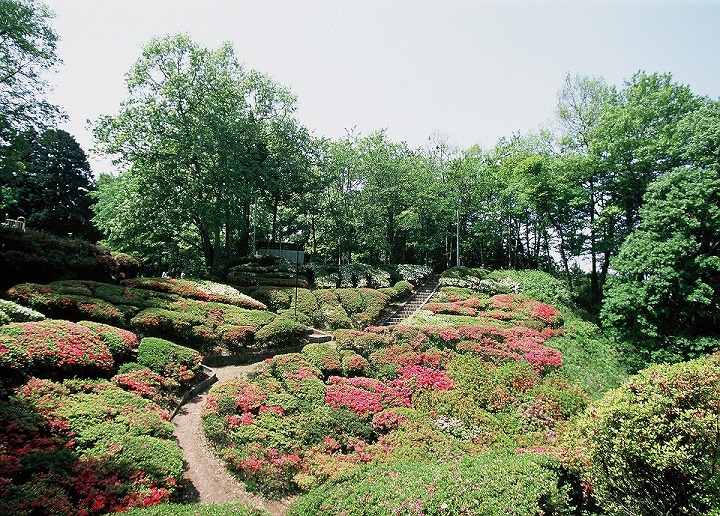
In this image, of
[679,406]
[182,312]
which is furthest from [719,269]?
[182,312]

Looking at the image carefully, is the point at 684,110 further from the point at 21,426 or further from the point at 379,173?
the point at 21,426

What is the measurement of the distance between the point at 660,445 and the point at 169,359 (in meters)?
10.3

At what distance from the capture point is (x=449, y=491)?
4.93 metres

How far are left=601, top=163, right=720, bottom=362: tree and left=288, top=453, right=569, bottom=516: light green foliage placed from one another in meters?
10.7

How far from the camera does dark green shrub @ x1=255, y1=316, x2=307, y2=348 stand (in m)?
12.6

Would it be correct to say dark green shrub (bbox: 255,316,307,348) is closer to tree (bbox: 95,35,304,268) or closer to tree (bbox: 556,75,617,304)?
tree (bbox: 95,35,304,268)

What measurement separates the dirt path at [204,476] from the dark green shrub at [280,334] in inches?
153

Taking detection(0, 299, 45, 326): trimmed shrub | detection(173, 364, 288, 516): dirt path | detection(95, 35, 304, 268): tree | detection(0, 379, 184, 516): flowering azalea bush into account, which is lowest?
detection(173, 364, 288, 516): dirt path

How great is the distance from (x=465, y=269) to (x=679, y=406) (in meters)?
19.3

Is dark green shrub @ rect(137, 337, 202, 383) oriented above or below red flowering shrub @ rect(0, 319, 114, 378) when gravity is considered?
below

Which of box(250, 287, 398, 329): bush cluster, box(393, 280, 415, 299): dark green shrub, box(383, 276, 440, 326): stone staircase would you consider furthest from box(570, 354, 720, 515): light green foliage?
box(393, 280, 415, 299): dark green shrub

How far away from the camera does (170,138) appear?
18.8 meters

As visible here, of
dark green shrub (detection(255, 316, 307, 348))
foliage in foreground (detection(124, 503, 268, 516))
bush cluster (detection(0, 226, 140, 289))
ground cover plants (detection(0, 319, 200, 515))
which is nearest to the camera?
foliage in foreground (detection(124, 503, 268, 516))

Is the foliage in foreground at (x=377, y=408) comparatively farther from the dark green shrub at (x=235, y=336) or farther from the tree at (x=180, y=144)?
the tree at (x=180, y=144)
